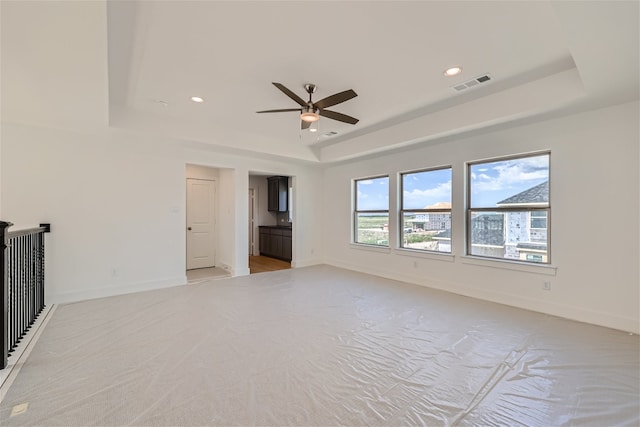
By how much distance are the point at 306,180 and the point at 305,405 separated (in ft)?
18.7

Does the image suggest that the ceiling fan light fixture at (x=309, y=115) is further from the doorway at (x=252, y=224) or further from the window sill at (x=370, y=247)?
the doorway at (x=252, y=224)

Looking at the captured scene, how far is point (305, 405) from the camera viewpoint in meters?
1.97

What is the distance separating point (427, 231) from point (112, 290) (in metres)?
5.45

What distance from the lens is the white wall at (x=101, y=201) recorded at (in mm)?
3969

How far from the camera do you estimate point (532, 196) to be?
401 centimetres

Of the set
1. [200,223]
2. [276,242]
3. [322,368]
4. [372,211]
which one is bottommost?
[322,368]

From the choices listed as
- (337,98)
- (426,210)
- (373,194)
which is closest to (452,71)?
(337,98)

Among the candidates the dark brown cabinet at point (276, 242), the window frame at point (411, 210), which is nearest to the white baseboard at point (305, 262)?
the dark brown cabinet at point (276, 242)

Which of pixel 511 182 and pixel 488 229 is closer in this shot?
pixel 511 182

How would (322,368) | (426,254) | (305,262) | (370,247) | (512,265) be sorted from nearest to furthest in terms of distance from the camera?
(322,368) < (512,265) < (426,254) < (370,247) < (305,262)

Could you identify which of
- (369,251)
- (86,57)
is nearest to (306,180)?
(369,251)

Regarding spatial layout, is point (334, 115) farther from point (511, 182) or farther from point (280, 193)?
point (280, 193)

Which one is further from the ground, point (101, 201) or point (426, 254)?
point (101, 201)

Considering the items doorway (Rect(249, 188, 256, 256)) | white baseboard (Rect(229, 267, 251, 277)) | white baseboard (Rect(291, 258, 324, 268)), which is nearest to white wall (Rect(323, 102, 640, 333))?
white baseboard (Rect(291, 258, 324, 268))
